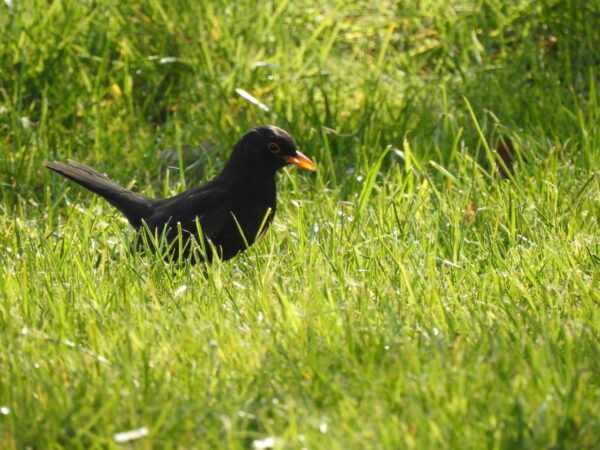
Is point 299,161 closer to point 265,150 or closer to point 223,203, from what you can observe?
point 265,150

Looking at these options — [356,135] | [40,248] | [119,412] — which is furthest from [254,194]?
[119,412]

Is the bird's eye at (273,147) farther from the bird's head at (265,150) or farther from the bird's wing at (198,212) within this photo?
the bird's wing at (198,212)

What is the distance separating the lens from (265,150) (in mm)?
4438

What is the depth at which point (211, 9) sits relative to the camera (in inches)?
242

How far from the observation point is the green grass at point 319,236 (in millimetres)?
2705

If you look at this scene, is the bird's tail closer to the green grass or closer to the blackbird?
the blackbird

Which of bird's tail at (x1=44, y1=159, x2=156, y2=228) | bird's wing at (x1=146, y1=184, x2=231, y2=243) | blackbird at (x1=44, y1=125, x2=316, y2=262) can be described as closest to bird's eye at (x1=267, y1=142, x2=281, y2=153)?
blackbird at (x1=44, y1=125, x2=316, y2=262)

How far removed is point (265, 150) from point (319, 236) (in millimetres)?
471

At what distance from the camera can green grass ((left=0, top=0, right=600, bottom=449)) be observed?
271 centimetres

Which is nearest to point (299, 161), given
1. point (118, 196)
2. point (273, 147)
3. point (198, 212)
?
point (273, 147)

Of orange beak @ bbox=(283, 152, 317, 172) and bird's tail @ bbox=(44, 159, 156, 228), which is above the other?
orange beak @ bbox=(283, 152, 317, 172)

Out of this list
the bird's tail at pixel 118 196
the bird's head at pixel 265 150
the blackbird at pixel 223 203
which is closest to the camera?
the blackbird at pixel 223 203

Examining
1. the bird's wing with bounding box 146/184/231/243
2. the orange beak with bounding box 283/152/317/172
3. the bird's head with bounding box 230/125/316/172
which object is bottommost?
the bird's wing with bounding box 146/184/231/243

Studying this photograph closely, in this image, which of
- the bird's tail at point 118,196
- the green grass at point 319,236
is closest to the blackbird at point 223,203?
the bird's tail at point 118,196
